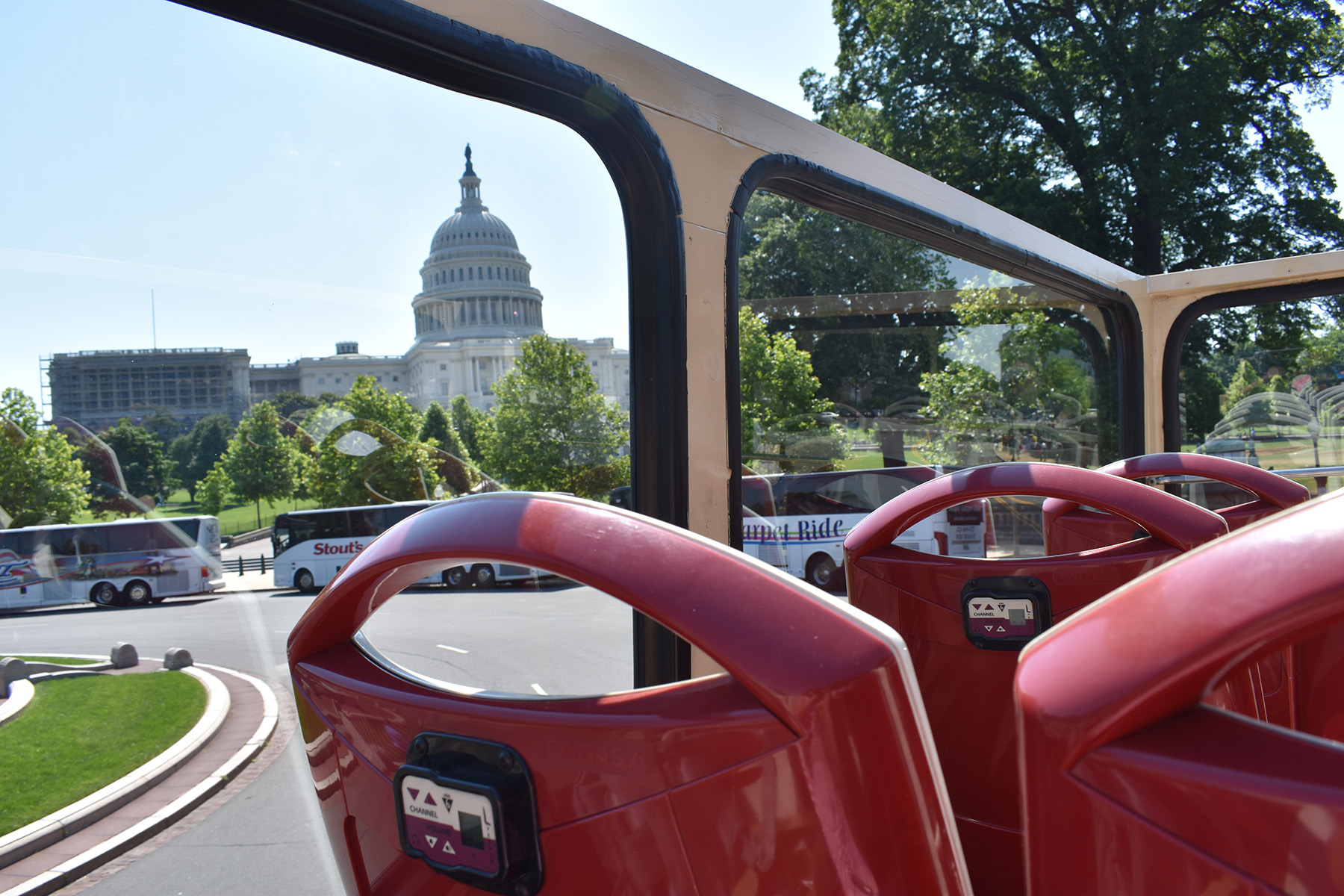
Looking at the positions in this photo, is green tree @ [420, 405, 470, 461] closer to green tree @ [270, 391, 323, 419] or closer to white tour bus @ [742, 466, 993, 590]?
green tree @ [270, 391, 323, 419]

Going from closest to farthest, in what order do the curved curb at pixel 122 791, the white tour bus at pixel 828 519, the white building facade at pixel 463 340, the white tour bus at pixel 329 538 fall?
1. the curved curb at pixel 122 791
2. the white tour bus at pixel 329 538
3. the white building facade at pixel 463 340
4. the white tour bus at pixel 828 519

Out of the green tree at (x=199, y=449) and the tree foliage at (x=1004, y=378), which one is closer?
the green tree at (x=199, y=449)

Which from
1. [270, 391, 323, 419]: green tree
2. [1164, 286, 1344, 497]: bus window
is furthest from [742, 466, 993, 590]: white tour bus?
[1164, 286, 1344, 497]: bus window

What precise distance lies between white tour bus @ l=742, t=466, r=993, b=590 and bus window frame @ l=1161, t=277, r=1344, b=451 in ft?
5.65

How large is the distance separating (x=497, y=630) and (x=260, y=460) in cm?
67

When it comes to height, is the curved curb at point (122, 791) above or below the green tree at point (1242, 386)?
below

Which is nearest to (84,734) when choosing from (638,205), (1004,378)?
(638,205)

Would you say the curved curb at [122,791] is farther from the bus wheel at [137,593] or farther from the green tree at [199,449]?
the green tree at [199,449]

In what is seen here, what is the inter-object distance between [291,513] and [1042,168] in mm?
17925

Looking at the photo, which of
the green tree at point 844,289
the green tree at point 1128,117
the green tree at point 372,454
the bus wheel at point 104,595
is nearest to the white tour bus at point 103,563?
the bus wheel at point 104,595

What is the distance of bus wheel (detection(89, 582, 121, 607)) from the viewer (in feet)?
4.19

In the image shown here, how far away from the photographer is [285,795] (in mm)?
1775

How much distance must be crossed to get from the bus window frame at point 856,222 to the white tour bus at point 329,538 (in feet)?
1.85

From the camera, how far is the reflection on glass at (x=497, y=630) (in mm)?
1542
